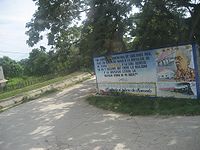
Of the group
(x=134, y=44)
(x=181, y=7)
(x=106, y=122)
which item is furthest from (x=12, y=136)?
(x=181, y=7)

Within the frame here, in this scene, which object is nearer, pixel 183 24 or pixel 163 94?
pixel 163 94

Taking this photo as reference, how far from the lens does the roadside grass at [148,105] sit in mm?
9648

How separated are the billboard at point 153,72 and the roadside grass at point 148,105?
42 cm

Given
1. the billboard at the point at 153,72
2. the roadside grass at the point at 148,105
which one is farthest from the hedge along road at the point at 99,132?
the billboard at the point at 153,72

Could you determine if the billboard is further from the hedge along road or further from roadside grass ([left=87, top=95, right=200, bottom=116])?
the hedge along road

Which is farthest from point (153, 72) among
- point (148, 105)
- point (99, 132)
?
point (99, 132)

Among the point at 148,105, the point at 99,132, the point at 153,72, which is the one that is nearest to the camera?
the point at 99,132

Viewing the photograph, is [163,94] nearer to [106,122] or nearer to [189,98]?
[189,98]

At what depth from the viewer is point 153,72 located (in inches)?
488

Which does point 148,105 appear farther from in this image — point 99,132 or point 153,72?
point 99,132

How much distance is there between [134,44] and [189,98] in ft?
19.1

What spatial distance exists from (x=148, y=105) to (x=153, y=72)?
165 centimetres

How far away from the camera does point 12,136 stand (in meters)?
10.1

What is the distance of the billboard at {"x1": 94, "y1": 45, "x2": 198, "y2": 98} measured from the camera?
11.2 meters
